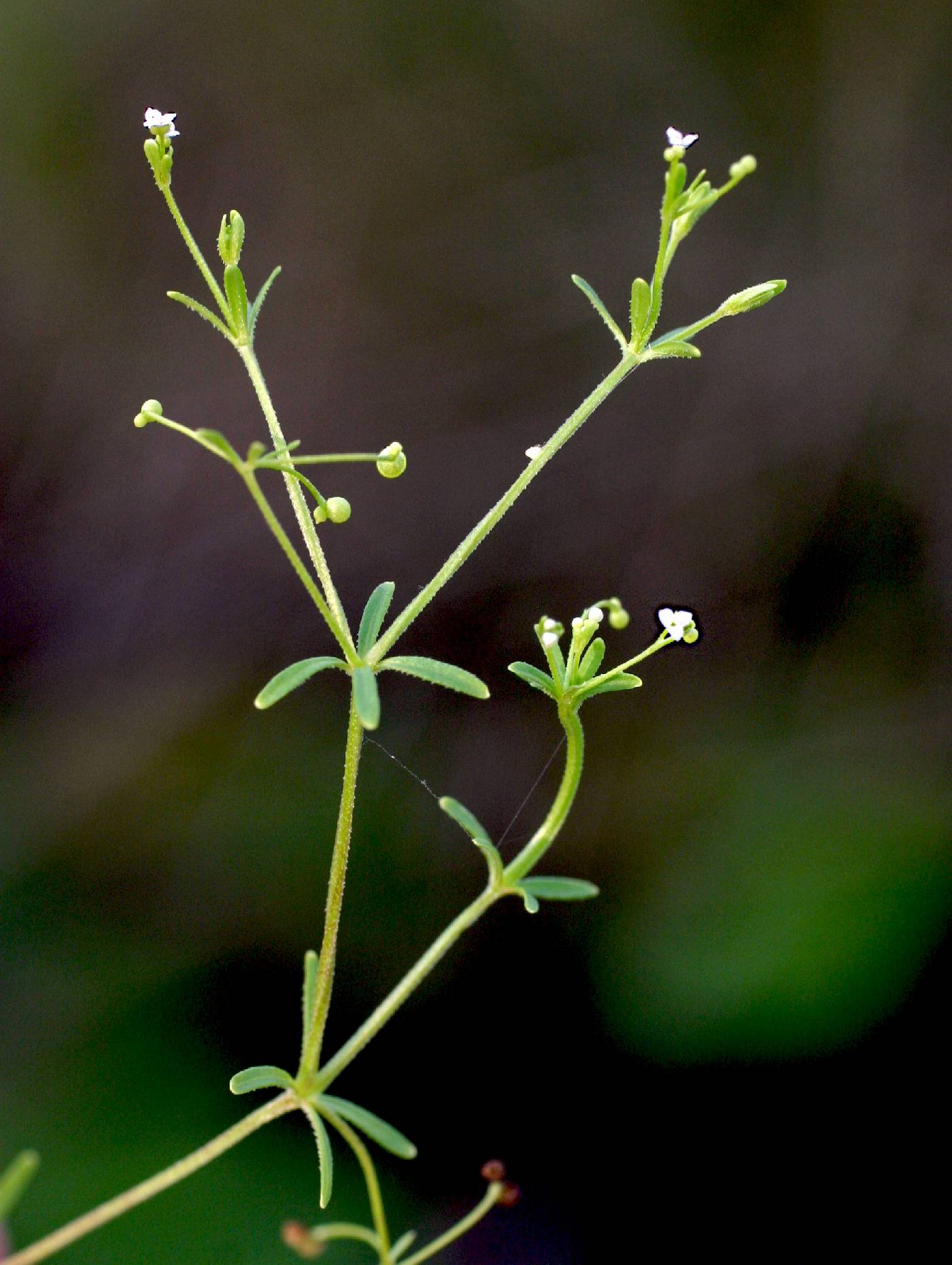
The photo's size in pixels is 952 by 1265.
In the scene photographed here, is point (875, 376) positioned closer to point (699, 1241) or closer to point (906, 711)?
point (906, 711)

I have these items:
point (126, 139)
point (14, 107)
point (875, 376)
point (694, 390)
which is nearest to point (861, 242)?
point (875, 376)

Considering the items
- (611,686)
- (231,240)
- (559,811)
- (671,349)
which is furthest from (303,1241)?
(231,240)

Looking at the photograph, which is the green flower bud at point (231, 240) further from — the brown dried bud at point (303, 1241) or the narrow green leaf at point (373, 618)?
the brown dried bud at point (303, 1241)

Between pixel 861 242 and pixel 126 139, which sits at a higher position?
pixel 126 139

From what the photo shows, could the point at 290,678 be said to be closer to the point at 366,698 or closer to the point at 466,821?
the point at 366,698

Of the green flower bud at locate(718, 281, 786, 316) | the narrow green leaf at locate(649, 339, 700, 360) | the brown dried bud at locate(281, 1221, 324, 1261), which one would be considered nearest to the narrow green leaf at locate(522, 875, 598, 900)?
the brown dried bud at locate(281, 1221, 324, 1261)

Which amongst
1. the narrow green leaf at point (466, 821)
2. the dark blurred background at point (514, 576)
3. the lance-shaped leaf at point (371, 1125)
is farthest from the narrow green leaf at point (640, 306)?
the dark blurred background at point (514, 576)
